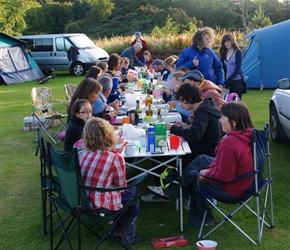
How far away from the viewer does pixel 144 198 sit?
490 cm

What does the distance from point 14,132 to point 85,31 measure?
98.9 feet

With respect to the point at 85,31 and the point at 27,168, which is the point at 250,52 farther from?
the point at 85,31

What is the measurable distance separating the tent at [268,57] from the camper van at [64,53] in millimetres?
7485

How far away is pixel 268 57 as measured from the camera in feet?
41.4

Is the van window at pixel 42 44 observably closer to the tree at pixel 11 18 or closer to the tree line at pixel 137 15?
the tree at pixel 11 18

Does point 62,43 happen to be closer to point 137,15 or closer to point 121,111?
point 121,111

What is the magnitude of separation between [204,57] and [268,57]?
232 inches

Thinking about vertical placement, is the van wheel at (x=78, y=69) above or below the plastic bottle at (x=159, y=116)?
below

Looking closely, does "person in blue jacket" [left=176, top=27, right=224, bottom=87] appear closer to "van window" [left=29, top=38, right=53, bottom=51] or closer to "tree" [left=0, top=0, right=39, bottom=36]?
"van window" [left=29, top=38, right=53, bottom=51]

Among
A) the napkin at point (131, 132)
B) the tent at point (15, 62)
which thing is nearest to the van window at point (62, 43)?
the tent at point (15, 62)

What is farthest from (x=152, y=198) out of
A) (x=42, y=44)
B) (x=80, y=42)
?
(x=42, y=44)

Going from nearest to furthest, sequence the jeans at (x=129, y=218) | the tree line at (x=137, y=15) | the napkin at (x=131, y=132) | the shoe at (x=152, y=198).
Answer: 1. the jeans at (x=129, y=218)
2. the napkin at (x=131, y=132)
3. the shoe at (x=152, y=198)
4. the tree line at (x=137, y=15)

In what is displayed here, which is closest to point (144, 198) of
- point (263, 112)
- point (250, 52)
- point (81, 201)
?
point (81, 201)

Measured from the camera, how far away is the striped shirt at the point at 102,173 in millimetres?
3547
